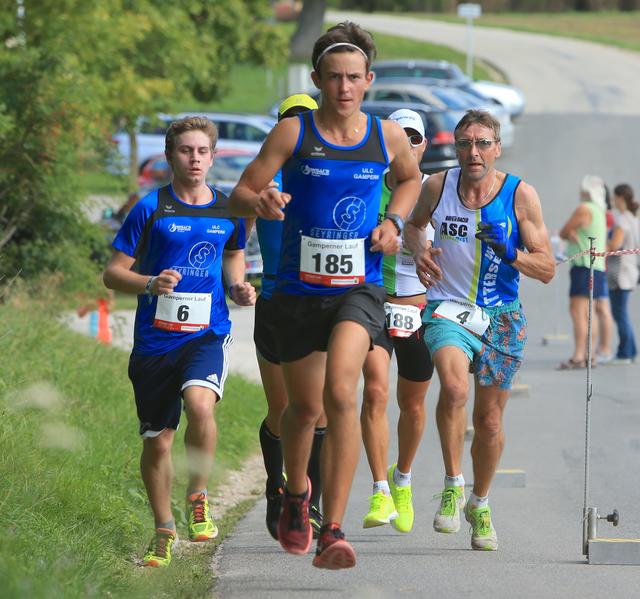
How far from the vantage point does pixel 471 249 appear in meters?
7.69

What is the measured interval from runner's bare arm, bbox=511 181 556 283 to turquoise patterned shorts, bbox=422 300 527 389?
1.07 feet

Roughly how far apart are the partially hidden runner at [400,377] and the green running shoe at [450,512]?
23 cm

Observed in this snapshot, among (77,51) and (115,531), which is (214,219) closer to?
(115,531)

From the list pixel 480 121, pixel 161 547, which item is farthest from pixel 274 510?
pixel 480 121

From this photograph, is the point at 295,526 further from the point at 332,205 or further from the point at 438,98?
the point at 438,98

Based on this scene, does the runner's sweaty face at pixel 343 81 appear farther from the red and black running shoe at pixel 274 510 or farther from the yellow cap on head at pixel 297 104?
the red and black running shoe at pixel 274 510

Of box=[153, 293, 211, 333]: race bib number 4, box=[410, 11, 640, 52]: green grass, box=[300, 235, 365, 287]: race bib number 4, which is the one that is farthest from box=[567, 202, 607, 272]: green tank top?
box=[410, 11, 640, 52]: green grass

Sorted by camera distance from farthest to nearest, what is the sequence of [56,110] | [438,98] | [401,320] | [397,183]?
[438,98], [56,110], [401,320], [397,183]

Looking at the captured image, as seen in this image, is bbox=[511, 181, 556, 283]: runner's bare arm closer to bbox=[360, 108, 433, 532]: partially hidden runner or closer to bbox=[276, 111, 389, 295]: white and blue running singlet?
bbox=[360, 108, 433, 532]: partially hidden runner

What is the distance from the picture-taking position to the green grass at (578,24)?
69.1 metres

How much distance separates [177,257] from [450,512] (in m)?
1.95

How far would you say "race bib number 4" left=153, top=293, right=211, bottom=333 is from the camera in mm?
7273

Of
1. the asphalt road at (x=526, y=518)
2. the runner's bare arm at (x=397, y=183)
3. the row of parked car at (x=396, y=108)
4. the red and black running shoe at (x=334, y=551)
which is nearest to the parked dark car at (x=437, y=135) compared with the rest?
the row of parked car at (x=396, y=108)

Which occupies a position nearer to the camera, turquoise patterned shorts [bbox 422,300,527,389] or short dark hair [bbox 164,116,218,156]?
short dark hair [bbox 164,116,218,156]
